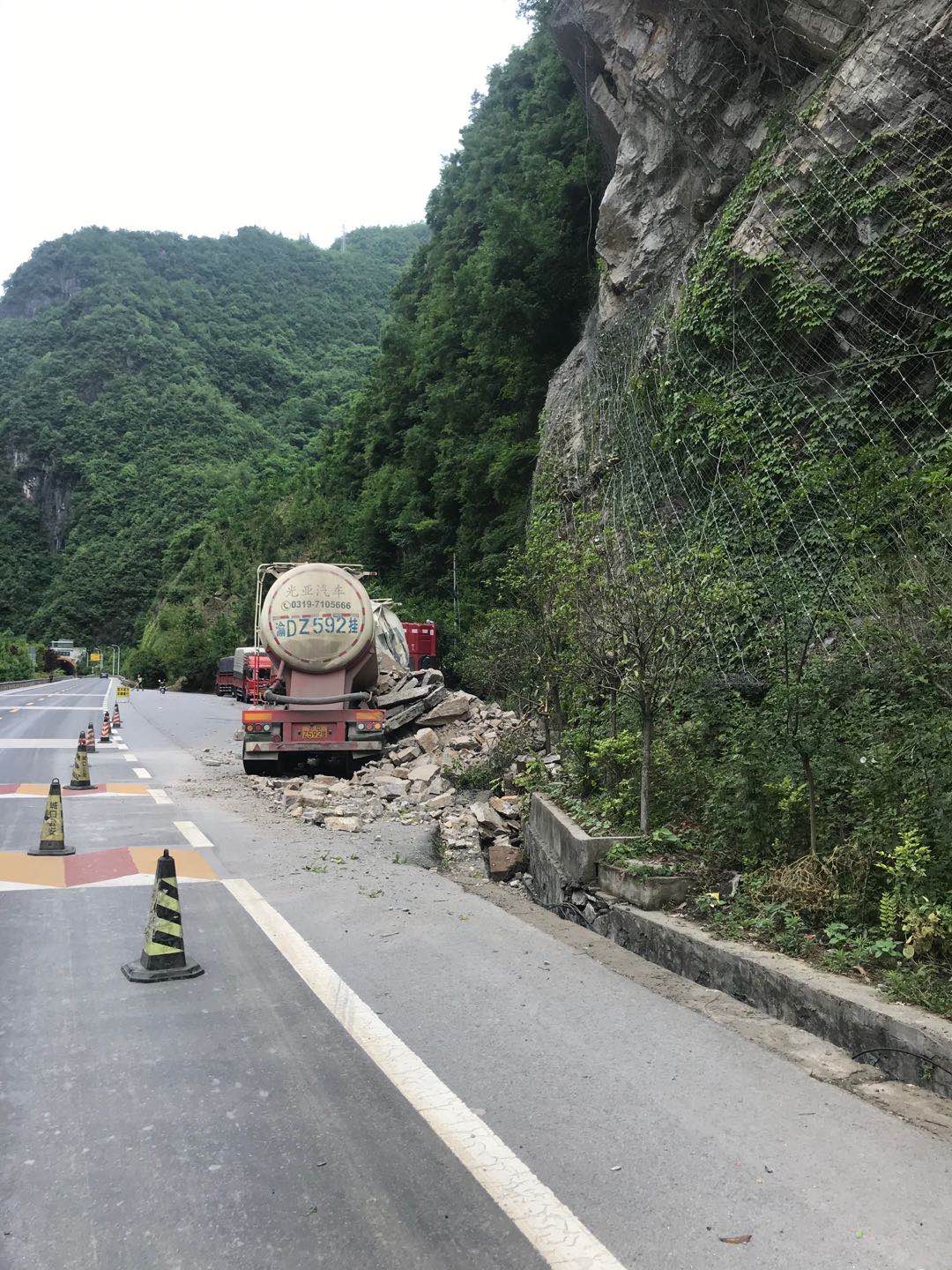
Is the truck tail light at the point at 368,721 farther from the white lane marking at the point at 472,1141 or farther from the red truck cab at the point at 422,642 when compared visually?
the red truck cab at the point at 422,642

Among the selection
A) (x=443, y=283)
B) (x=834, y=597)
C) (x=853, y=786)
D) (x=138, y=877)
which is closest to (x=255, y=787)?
(x=138, y=877)

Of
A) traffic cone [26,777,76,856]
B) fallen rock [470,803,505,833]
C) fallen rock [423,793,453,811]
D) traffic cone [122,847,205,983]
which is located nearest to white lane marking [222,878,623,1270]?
traffic cone [122,847,205,983]

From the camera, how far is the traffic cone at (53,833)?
8.42m

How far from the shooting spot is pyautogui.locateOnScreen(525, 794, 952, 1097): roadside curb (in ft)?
12.9

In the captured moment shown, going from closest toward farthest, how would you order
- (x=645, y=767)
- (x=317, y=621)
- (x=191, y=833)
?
(x=645, y=767), (x=191, y=833), (x=317, y=621)

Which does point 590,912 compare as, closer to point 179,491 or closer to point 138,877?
point 138,877

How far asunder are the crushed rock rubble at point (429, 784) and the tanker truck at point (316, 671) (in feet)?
1.86

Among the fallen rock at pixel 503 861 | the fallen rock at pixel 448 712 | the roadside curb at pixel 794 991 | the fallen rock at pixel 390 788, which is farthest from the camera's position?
the fallen rock at pixel 448 712

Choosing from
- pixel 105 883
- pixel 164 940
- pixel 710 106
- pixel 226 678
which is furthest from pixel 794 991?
pixel 226 678

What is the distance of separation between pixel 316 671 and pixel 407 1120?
11403mm

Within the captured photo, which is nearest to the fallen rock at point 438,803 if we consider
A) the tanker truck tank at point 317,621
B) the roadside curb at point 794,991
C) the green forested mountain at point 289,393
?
the tanker truck tank at point 317,621

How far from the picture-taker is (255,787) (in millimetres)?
13812

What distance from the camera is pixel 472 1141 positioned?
11.0 feet

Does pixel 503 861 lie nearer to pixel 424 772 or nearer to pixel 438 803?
pixel 438 803
